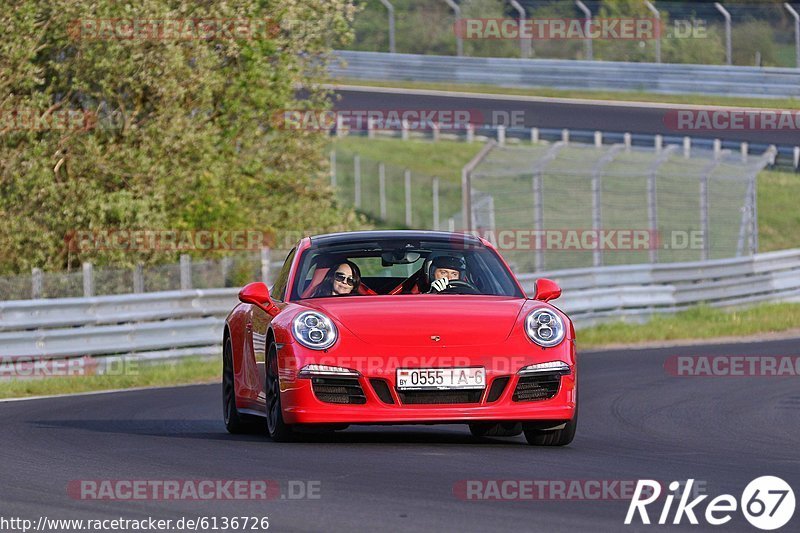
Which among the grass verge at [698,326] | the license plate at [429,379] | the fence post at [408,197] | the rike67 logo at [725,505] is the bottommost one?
the fence post at [408,197]

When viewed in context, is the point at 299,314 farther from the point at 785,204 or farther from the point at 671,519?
the point at 785,204

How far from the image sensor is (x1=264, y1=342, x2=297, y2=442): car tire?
30.8ft

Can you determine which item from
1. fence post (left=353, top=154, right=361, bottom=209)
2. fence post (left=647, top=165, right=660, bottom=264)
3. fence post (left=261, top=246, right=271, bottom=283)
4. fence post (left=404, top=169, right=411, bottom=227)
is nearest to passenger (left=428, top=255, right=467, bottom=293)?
fence post (left=261, top=246, right=271, bottom=283)

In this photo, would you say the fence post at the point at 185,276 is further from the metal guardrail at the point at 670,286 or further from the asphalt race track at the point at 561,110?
the asphalt race track at the point at 561,110

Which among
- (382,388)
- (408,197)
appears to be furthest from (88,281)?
(408,197)

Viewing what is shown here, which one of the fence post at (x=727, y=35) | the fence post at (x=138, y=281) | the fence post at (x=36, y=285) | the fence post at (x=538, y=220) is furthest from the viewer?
the fence post at (x=727, y=35)

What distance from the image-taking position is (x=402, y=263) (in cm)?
1039

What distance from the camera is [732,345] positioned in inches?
797

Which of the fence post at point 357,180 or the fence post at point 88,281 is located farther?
the fence post at point 357,180

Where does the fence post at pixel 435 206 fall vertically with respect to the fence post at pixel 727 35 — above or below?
below

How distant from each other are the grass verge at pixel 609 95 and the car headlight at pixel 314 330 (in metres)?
28.6

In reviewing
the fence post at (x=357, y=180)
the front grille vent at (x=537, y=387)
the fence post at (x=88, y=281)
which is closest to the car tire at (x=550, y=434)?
the front grille vent at (x=537, y=387)

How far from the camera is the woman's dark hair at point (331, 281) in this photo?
395 inches

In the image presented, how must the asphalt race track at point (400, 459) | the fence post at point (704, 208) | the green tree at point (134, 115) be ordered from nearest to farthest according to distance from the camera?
1. the asphalt race track at point (400, 459)
2. the green tree at point (134, 115)
3. the fence post at point (704, 208)
